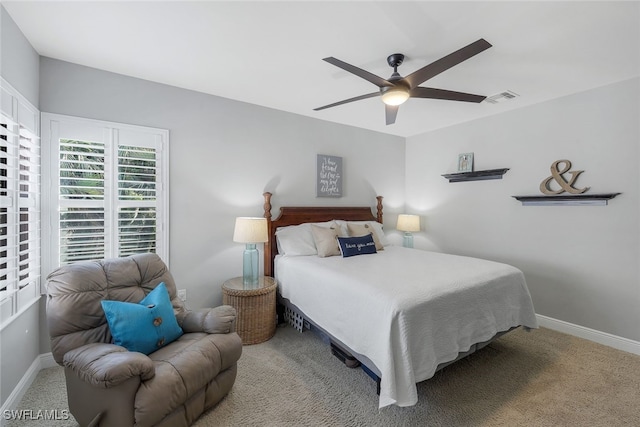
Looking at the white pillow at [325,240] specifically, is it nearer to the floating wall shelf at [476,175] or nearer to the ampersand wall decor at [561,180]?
the floating wall shelf at [476,175]

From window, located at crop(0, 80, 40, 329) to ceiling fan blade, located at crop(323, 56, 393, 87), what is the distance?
6.60 ft

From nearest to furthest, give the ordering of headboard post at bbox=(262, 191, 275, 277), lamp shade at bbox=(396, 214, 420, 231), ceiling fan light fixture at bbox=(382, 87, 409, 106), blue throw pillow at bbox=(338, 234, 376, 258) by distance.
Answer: ceiling fan light fixture at bbox=(382, 87, 409, 106), blue throw pillow at bbox=(338, 234, 376, 258), headboard post at bbox=(262, 191, 275, 277), lamp shade at bbox=(396, 214, 420, 231)

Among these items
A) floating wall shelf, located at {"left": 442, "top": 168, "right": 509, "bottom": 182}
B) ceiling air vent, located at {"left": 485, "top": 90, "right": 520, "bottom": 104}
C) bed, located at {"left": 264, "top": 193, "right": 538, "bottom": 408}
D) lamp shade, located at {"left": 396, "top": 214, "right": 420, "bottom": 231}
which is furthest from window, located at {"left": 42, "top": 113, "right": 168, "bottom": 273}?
floating wall shelf, located at {"left": 442, "top": 168, "right": 509, "bottom": 182}

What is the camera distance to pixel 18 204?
6.17 feet

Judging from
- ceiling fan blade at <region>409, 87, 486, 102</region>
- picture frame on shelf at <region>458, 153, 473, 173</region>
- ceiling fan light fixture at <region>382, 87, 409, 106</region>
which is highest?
ceiling fan blade at <region>409, 87, 486, 102</region>

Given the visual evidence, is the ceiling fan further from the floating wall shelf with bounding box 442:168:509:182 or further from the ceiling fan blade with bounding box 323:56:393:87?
the floating wall shelf with bounding box 442:168:509:182

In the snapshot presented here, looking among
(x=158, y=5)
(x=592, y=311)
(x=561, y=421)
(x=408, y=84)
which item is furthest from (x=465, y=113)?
(x=158, y=5)

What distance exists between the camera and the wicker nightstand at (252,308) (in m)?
2.66

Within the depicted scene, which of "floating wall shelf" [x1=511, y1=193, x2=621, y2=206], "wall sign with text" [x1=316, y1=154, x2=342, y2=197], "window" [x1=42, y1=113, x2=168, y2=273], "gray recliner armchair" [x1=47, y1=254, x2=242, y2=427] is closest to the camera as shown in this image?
"gray recliner armchair" [x1=47, y1=254, x2=242, y2=427]

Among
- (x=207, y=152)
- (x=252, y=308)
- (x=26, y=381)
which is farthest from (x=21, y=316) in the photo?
(x=207, y=152)

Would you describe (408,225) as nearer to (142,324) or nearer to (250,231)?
(250,231)

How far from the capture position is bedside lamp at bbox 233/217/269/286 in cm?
285

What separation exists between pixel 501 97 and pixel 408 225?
2.03 metres

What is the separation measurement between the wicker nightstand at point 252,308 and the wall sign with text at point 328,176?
1620 mm
